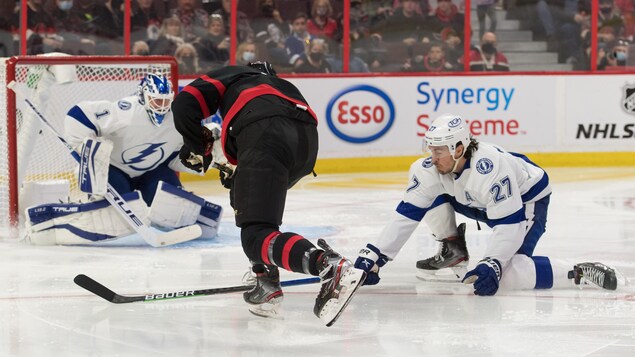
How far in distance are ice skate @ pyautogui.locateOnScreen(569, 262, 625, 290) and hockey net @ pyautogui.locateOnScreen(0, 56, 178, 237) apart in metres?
2.71

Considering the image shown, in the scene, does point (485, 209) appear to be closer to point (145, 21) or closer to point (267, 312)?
point (267, 312)

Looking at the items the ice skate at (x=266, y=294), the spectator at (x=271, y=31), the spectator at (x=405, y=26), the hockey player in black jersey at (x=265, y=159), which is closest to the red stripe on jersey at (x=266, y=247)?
the hockey player in black jersey at (x=265, y=159)

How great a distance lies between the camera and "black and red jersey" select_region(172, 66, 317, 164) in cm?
365

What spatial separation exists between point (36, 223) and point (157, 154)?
68cm

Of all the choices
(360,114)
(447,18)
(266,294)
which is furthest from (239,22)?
(266,294)

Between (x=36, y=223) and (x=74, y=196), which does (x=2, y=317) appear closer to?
(x=36, y=223)

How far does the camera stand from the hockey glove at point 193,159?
394 cm

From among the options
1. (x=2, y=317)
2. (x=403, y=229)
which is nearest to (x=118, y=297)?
(x=2, y=317)

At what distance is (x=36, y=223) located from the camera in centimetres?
544

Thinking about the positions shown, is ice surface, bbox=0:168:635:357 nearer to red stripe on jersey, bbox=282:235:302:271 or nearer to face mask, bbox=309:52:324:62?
red stripe on jersey, bbox=282:235:302:271

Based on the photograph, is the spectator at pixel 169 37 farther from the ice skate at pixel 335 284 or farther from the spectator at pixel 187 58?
the ice skate at pixel 335 284

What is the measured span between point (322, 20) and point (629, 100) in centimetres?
236

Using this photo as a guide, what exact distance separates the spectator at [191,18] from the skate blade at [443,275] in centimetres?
416

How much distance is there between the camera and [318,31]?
862 centimetres
